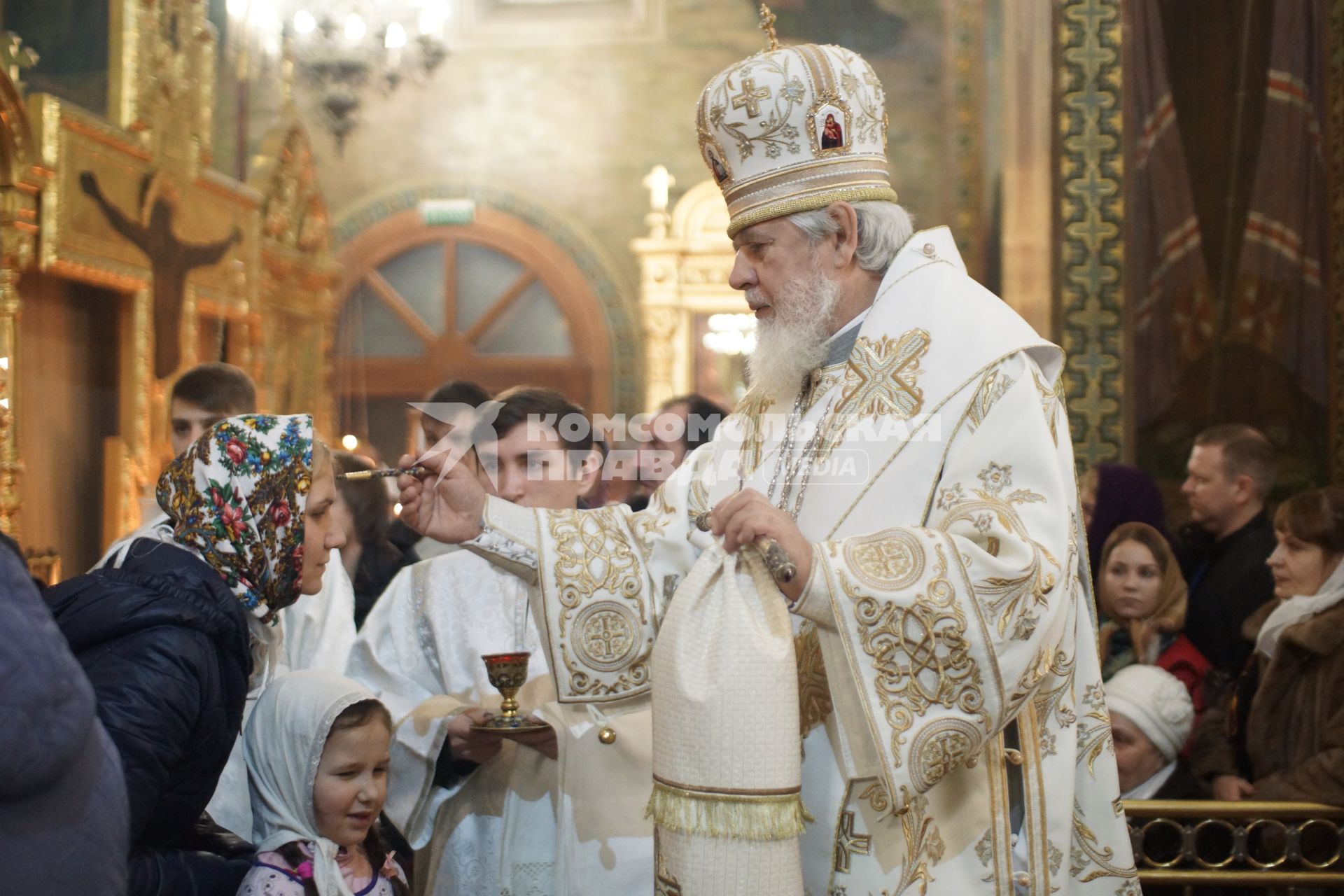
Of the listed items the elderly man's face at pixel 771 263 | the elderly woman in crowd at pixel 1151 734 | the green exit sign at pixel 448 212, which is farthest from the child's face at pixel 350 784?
the green exit sign at pixel 448 212

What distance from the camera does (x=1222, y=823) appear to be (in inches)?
122

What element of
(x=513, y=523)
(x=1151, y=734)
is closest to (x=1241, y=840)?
(x=1151, y=734)

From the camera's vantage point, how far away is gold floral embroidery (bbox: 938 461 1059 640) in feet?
6.46

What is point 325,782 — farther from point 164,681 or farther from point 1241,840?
point 1241,840

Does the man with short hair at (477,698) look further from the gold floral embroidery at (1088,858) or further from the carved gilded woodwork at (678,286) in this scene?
the carved gilded woodwork at (678,286)

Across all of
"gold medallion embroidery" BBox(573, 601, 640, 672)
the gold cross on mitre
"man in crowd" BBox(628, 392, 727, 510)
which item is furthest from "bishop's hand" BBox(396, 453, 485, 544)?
"man in crowd" BBox(628, 392, 727, 510)

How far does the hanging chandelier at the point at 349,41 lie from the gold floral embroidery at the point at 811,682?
386 inches

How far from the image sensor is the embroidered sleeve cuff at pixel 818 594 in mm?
1974

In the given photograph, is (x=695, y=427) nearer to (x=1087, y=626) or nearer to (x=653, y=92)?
(x=1087, y=626)

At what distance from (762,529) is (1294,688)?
211cm

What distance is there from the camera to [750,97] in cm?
256

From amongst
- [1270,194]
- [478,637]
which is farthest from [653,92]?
[478,637]

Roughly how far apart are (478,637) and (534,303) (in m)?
9.77

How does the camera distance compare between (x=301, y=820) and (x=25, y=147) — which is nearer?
(x=301, y=820)
